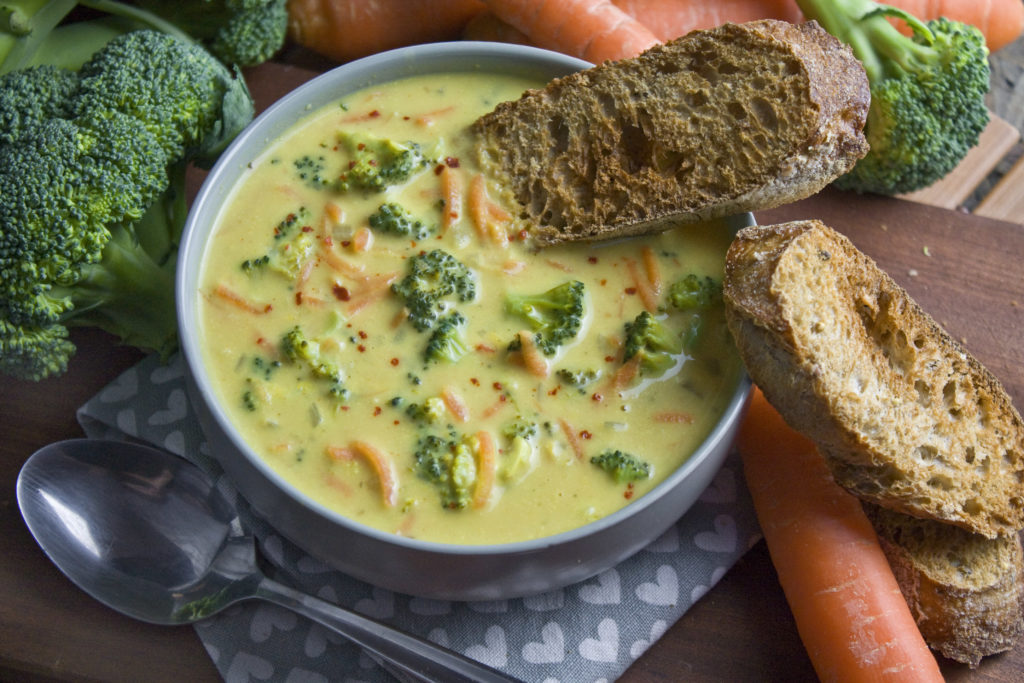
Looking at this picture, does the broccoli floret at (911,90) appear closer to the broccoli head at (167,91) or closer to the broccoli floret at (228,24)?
the broccoli floret at (228,24)

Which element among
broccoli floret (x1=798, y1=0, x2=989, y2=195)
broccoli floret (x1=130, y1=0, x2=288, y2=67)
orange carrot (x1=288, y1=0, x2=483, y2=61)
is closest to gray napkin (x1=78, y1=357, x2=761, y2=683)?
broccoli floret (x1=798, y1=0, x2=989, y2=195)

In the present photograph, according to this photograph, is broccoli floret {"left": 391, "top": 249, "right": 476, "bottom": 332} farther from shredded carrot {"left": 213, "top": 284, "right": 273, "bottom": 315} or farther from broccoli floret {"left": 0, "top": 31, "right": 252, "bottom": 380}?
broccoli floret {"left": 0, "top": 31, "right": 252, "bottom": 380}

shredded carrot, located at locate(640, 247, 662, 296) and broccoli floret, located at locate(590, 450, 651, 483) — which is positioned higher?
shredded carrot, located at locate(640, 247, 662, 296)

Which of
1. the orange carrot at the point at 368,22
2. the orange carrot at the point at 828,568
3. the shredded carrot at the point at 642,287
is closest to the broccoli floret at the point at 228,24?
the orange carrot at the point at 368,22

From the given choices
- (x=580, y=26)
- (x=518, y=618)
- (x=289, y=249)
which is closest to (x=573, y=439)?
(x=518, y=618)

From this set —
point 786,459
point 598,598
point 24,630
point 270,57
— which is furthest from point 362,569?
point 270,57

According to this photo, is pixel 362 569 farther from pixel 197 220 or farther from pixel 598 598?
pixel 197 220

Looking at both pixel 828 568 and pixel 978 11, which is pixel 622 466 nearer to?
pixel 828 568
